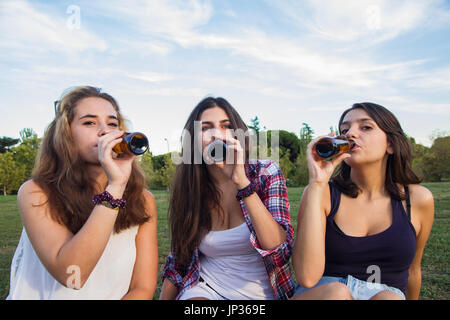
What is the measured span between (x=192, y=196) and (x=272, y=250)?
1.01 m

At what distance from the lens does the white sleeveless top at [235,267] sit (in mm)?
2920

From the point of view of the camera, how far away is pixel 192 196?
334cm

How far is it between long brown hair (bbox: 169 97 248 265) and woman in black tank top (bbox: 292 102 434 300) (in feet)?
2.91

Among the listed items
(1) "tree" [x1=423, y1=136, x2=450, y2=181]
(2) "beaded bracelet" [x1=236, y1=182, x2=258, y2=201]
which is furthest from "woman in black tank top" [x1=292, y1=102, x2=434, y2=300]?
(1) "tree" [x1=423, y1=136, x2=450, y2=181]

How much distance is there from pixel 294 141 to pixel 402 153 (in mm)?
35553

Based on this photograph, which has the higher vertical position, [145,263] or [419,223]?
[419,223]

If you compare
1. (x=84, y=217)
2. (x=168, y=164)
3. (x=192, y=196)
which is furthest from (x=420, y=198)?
(x=168, y=164)

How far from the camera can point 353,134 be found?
121 inches

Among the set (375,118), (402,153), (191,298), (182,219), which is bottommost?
(191,298)

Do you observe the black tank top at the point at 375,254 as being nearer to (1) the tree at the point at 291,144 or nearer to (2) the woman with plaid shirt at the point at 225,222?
(2) the woman with plaid shirt at the point at 225,222

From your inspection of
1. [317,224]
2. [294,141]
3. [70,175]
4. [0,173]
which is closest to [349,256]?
[317,224]

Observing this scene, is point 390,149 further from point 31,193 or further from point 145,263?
point 31,193

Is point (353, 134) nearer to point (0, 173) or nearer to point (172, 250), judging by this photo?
point (172, 250)

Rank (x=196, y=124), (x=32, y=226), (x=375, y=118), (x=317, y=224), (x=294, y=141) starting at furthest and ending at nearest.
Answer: (x=294, y=141) < (x=196, y=124) < (x=375, y=118) < (x=317, y=224) < (x=32, y=226)
